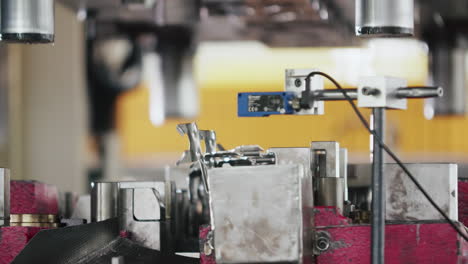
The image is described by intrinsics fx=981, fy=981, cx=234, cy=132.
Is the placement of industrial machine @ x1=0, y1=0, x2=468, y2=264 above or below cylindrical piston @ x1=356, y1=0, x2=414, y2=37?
below

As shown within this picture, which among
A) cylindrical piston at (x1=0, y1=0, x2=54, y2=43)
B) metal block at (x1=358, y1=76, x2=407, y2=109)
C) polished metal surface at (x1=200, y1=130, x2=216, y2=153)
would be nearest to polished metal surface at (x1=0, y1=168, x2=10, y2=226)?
cylindrical piston at (x1=0, y1=0, x2=54, y2=43)

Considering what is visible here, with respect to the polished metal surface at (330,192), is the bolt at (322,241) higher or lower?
lower

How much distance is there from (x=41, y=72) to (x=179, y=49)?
2.73 metres

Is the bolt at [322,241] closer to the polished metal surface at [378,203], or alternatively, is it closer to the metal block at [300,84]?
the polished metal surface at [378,203]

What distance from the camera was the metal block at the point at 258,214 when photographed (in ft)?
5.57

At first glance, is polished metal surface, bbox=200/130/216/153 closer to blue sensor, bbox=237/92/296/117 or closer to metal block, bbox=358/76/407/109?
blue sensor, bbox=237/92/296/117

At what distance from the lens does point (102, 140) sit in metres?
5.95

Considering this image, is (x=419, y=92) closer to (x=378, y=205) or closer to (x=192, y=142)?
(x=378, y=205)

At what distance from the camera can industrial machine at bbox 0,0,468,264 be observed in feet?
5.60

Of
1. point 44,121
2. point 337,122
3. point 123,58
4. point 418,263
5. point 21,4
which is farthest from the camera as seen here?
point 44,121

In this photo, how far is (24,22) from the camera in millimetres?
2264

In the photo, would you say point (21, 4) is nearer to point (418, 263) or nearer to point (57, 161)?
point (418, 263)

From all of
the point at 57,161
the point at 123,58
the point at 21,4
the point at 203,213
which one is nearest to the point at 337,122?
the point at 123,58

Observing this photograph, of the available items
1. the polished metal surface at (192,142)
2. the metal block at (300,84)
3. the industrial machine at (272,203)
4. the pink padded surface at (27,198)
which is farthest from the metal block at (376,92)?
the pink padded surface at (27,198)
